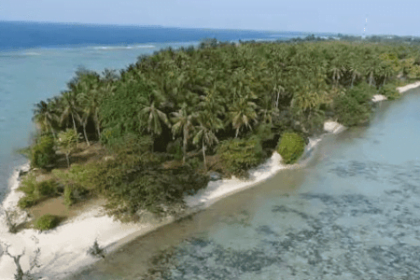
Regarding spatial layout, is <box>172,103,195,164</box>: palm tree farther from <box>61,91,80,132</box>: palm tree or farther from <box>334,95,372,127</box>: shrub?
<box>334,95,372,127</box>: shrub

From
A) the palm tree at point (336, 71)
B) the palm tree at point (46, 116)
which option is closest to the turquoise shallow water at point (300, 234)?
the palm tree at point (46, 116)

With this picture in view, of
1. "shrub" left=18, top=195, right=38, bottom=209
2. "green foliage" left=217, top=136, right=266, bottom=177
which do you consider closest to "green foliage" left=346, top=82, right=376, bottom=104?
"green foliage" left=217, top=136, right=266, bottom=177

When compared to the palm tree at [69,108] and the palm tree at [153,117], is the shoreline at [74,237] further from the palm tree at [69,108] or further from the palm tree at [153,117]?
the palm tree at [69,108]

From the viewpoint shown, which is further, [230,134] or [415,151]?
[415,151]

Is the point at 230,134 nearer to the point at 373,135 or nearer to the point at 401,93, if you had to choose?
the point at 373,135

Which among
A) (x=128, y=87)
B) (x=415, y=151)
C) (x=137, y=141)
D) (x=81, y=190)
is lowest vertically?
(x=415, y=151)

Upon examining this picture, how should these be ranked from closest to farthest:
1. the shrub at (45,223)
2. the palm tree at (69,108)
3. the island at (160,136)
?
the shrub at (45,223) < the island at (160,136) < the palm tree at (69,108)

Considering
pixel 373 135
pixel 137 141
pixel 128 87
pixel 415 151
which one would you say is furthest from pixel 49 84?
pixel 415 151

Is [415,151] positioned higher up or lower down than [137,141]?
lower down
